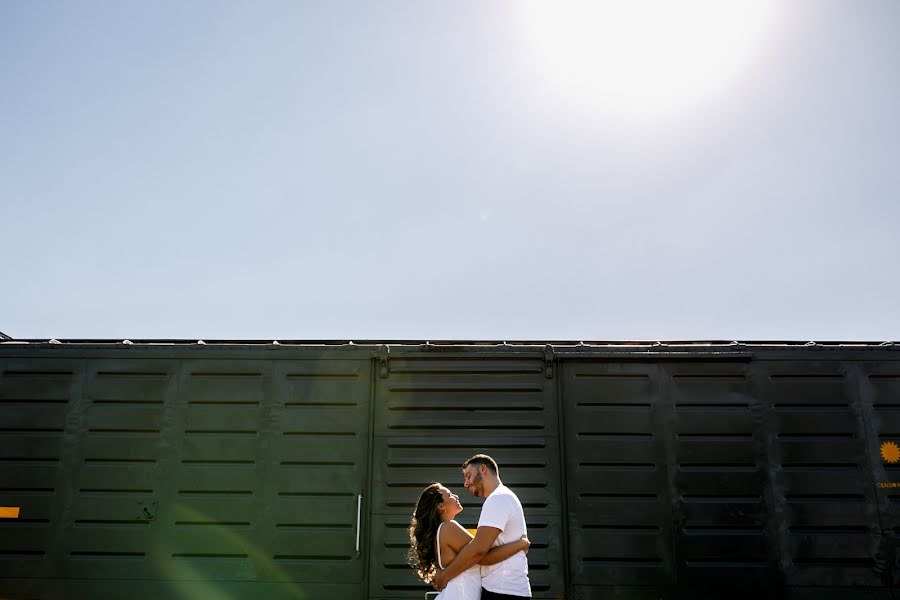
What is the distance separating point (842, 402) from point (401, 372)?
487 centimetres

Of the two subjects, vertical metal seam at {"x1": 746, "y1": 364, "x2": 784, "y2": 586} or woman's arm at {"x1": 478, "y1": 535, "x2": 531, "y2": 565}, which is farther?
vertical metal seam at {"x1": 746, "y1": 364, "x2": 784, "y2": 586}

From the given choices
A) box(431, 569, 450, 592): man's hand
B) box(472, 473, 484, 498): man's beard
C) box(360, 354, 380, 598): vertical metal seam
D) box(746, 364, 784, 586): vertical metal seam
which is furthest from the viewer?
box(746, 364, 784, 586): vertical metal seam

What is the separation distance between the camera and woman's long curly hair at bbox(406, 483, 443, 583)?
422 cm

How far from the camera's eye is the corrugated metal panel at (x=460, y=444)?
6.55m

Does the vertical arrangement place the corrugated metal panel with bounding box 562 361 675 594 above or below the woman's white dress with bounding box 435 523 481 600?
above

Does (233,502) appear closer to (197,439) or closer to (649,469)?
(197,439)

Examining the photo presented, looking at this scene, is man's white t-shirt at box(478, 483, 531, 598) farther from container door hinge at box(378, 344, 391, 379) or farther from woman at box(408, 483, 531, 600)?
container door hinge at box(378, 344, 391, 379)

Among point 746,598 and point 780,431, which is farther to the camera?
point 780,431

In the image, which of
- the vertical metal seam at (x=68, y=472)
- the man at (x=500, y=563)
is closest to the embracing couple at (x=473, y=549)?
the man at (x=500, y=563)

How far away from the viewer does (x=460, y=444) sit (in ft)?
22.6

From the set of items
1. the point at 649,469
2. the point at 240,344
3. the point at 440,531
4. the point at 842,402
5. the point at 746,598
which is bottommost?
the point at 746,598

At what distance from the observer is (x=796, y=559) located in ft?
21.8

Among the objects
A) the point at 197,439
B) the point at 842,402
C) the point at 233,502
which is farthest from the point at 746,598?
the point at 197,439

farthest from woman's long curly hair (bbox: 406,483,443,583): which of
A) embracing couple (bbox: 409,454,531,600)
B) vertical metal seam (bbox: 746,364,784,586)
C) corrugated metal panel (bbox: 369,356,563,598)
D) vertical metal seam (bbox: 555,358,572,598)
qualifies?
vertical metal seam (bbox: 746,364,784,586)
